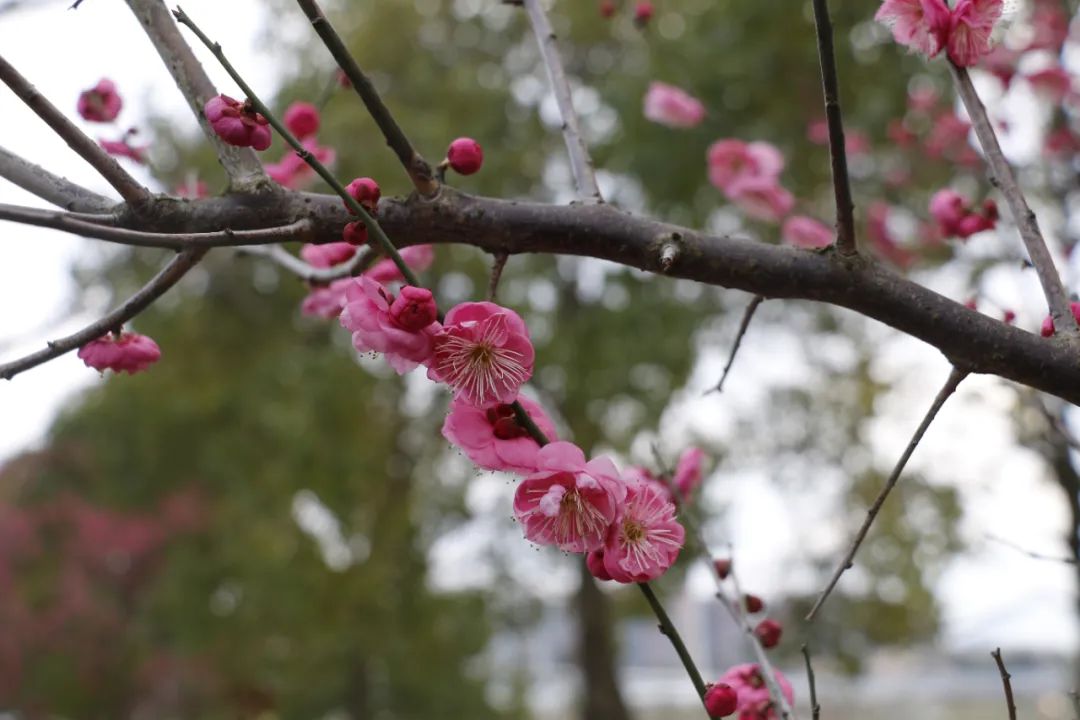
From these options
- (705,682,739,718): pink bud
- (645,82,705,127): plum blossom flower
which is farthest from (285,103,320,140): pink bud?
(645,82,705,127): plum blossom flower

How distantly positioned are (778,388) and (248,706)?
133 inches

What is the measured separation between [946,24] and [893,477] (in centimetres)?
39

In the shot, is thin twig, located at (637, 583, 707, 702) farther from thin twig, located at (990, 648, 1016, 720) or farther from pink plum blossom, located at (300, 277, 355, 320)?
pink plum blossom, located at (300, 277, 355, 320)

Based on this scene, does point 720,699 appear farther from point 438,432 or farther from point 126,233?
point 438,432

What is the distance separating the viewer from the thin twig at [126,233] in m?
0.46

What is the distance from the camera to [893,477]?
0.59 m

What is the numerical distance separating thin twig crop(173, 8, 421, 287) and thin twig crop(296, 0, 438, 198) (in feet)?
0.15

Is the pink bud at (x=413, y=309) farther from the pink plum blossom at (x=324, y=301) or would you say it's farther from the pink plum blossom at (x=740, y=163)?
the pink plum blossom at (x=740, y=163)

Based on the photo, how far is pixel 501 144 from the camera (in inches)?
173

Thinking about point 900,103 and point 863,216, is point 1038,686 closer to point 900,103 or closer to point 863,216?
point 863,216

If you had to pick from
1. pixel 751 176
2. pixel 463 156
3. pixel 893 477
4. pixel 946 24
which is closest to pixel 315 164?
pixel 463 156

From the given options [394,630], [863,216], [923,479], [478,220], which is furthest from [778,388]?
[478,220]

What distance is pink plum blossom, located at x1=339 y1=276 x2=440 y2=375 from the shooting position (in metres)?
0.55

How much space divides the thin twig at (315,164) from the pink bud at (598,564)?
0.66 ft
